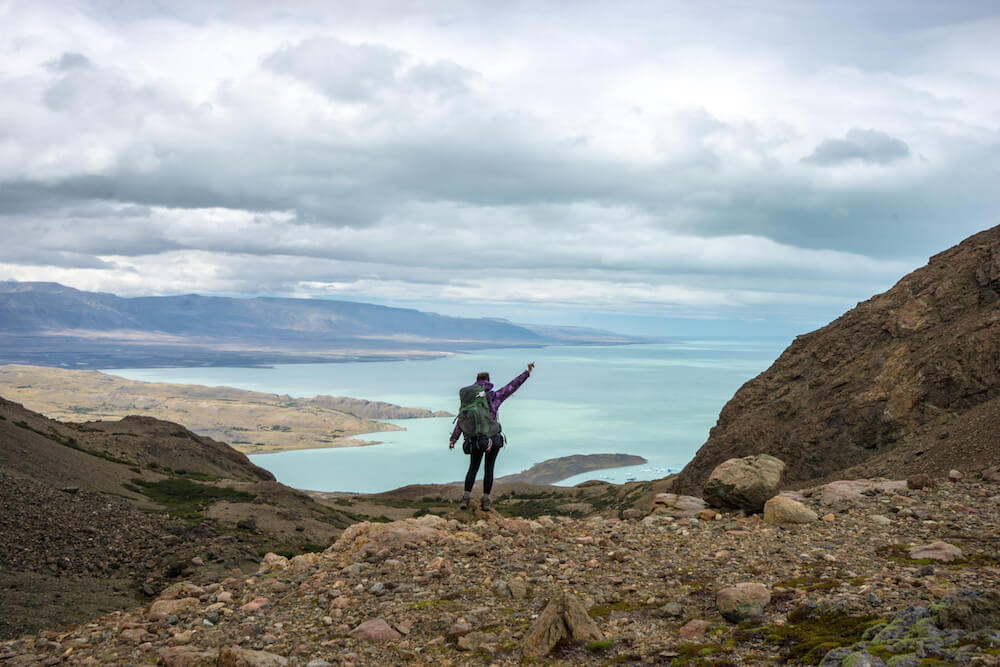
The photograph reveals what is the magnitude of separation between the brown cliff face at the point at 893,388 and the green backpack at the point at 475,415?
12.8 metres

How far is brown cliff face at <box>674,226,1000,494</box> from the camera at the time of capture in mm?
23297

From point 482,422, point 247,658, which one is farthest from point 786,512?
point 247,658

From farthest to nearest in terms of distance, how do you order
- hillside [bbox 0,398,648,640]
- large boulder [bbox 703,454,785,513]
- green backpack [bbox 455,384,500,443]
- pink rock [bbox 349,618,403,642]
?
hillside [bbox 0,398,648,640] → green backpack [bbox 455,384,500,443] → large boulder [bbox 703,454,785,513] → pink rock [bbox 349,618,403,642]

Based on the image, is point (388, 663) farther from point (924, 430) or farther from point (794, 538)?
point (924, 430)

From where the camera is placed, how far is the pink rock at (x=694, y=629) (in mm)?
8109

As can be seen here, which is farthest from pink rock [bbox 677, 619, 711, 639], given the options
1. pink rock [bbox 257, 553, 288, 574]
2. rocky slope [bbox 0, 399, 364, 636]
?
rocky slope [bbox 0, 399, 364, 636]

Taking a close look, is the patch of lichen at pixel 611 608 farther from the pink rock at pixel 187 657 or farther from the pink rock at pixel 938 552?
the pink rock at pixel 187 657

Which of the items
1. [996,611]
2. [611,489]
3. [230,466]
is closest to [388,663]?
[996,611]

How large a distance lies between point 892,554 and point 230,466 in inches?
3128

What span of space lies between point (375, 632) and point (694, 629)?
415 centimetres

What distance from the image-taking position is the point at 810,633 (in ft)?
24.5

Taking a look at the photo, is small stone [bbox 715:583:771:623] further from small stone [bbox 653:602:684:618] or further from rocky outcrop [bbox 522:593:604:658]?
rocky outcrop [bbox 522:593:604:658]

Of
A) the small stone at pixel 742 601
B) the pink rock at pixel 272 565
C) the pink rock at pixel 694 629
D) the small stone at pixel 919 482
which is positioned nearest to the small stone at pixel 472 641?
the pink rock at pixel 694 629

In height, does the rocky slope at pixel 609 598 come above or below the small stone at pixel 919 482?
below
